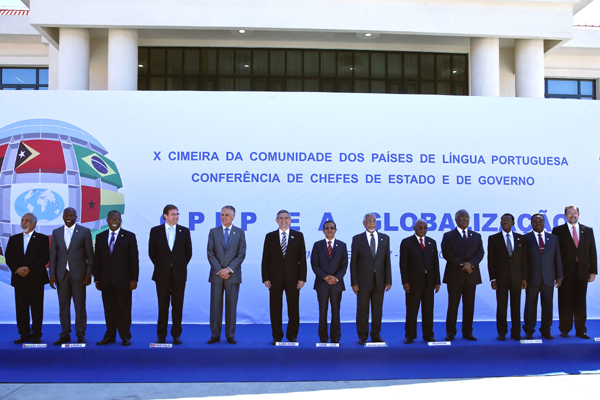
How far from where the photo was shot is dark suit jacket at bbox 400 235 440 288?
4.77 m

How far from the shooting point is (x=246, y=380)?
13.6ft

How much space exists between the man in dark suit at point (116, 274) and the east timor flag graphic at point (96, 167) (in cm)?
125

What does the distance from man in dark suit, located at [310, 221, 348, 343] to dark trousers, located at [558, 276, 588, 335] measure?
7.32 feet

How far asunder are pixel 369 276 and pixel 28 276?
316 centimetres

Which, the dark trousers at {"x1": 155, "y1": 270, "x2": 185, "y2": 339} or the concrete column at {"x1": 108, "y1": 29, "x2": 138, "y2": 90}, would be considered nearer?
the dark trousers at {"x1": 155, "y1": 270, "x2": 185, "y2": 339}

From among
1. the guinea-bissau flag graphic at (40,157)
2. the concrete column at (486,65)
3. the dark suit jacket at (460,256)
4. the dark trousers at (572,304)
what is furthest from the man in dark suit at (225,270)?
the concrete column at (486,65)

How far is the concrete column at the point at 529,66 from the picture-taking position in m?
8.70

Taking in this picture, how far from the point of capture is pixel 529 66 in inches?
344

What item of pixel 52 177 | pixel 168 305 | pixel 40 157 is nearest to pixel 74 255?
pixel 168 305

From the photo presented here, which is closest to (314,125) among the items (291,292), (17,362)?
(291,292)

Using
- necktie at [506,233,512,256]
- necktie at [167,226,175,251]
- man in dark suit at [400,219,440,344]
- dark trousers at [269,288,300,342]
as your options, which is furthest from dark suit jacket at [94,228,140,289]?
necktie at [506,233,512,256]

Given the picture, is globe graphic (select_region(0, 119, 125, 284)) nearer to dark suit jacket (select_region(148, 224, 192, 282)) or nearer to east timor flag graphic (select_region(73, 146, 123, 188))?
east timor flag graphic (select_region(73, 146, 123, 188))

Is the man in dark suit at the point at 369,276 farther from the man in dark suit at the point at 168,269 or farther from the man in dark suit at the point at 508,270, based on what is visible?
the man in dark suit at the point at 168,269

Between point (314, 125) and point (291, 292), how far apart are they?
85.6 inches
